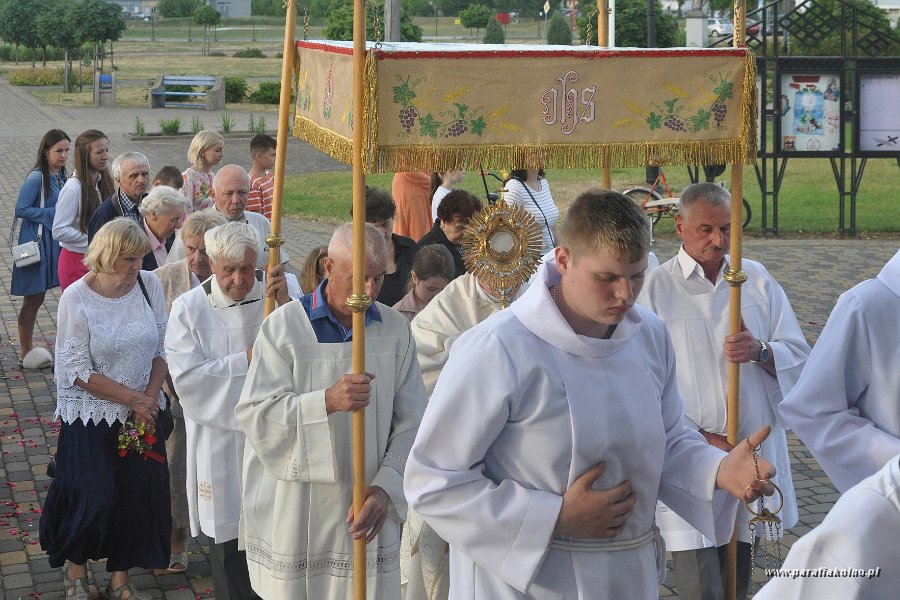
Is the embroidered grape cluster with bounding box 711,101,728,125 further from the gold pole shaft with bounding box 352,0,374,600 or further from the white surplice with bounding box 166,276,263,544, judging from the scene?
the white surplice with bounding box 166,276,263,544

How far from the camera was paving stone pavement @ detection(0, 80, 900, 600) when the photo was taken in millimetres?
6285

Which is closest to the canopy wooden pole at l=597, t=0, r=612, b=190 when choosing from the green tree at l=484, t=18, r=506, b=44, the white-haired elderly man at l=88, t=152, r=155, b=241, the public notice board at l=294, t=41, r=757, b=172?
the public notice board at l=294, t=41, r=757, b=172

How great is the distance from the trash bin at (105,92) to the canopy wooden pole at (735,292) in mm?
34482

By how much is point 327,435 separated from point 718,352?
5.79 ft

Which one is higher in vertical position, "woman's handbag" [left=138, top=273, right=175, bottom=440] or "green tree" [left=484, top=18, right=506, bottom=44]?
"green tree" [left=484, top=18, right=506, bottom=44]

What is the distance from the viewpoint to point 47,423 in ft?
28.3

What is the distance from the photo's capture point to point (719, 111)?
471cm

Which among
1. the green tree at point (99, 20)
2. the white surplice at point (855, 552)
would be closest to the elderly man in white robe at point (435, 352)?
the white surplice at point (855, 552)

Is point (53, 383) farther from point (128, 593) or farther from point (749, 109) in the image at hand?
point (749, 109)

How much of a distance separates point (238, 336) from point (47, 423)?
3690 millimetres

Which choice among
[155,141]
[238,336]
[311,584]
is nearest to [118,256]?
[238,336]

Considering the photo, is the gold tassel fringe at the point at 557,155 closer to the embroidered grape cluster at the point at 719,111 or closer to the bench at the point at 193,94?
the embroidered grape cluster at the point at 719,111

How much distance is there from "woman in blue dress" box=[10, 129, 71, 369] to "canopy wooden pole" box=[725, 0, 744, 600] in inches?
244

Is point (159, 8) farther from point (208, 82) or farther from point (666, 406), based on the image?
point (666, 406)
